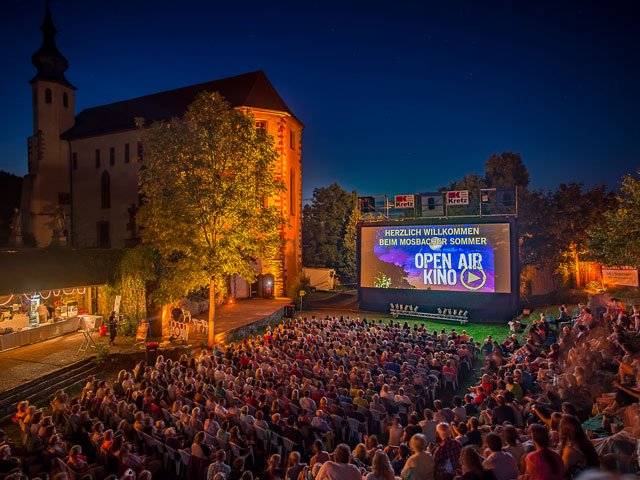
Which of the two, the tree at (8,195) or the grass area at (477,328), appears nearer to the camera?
the grass area at (477,328)

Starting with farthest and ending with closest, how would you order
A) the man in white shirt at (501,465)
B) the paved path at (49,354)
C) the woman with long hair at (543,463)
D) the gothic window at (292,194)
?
the gothic window at (292,194), the paved path at (49,354), the man in white shirt at (501,465), the woman with long hair at (543,463)

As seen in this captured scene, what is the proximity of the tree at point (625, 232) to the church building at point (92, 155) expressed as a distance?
21257 millimetres

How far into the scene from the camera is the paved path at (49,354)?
46.8ft

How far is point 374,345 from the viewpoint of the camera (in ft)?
47.5

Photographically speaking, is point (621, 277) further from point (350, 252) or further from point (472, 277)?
point (350, 252)

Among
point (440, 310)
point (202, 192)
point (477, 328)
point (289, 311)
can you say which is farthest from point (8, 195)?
point (477, 328)

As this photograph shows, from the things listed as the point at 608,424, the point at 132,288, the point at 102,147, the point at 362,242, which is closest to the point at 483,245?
the point at 362,242

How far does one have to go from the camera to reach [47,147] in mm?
38969

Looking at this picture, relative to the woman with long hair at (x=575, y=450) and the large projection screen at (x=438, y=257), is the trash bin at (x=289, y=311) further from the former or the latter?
the woman with long hair at (x=575, y=450)

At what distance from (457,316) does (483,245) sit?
423 centimetres

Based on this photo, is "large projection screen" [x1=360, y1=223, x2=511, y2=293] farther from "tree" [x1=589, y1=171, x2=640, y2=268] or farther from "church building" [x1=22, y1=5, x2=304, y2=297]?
"church building" [x1=22, y1=5, x2=304, y2=297]

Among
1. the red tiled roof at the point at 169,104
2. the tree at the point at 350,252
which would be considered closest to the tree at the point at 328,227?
the tree at the point at 350,252

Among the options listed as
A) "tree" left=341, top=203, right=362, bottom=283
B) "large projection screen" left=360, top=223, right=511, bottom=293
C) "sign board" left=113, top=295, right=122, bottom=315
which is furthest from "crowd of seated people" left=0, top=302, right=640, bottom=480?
"tree" left=341, top=203, right=362, bottom=283

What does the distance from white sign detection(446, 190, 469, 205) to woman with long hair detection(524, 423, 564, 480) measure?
20.7 metres
